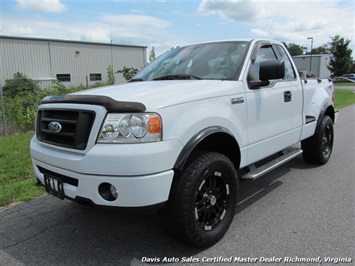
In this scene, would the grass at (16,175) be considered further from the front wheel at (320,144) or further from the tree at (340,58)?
the tree at (340,58)

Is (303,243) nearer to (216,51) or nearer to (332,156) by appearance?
(216,51)

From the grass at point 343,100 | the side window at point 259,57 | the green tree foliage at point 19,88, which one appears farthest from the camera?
the grass at point 343,100

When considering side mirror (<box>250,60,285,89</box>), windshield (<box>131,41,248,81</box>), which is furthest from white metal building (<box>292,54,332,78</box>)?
side mirror (<box>250,60,285,89</box>)

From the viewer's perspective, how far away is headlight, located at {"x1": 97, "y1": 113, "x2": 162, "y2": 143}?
2.52 m

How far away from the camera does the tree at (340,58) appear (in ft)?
162

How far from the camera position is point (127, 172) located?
243cm

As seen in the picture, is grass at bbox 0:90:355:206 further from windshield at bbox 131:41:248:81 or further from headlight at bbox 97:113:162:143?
headlight at bbox 97:113:162:143

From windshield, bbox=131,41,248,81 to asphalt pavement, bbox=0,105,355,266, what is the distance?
162 cm

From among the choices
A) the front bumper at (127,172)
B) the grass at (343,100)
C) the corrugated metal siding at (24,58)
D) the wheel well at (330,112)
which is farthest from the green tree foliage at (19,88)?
the grass at (343,100)

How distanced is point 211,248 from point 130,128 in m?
1.38

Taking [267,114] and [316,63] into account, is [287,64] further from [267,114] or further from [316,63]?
[316,63]

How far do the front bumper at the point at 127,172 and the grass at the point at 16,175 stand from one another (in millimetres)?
2035

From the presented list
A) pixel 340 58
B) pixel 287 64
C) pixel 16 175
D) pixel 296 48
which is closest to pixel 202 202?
pixel 287 64

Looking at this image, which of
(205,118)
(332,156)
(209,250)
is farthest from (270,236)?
(332,156)
